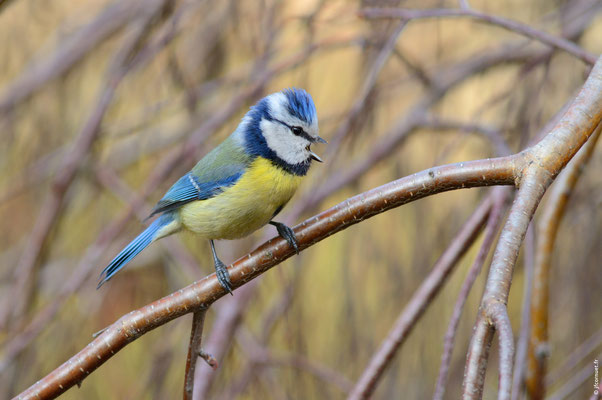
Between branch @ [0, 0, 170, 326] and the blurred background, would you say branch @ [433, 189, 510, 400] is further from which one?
branch @ [0, 0, 170, 326]

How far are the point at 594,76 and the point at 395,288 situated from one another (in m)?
1.88

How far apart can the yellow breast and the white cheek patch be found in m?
0.06

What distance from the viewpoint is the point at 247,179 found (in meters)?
2.25

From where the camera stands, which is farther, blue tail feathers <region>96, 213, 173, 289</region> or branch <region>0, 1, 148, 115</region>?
branch <region>0, 1, 148, 115</region>

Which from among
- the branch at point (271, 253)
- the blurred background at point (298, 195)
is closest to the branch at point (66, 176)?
the blurred background at point (298, 195)

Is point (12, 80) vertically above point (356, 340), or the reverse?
point (12, 80)

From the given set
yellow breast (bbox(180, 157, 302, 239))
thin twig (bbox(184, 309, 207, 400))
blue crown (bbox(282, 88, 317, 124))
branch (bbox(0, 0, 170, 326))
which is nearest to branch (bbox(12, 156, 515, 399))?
thin twig (bbox(184, 309, 207, 400))

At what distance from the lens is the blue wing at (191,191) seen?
234cm

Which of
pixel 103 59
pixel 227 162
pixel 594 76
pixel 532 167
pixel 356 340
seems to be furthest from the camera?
pixel 103 59

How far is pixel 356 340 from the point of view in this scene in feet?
10.1

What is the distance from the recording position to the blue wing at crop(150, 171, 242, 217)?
2336 millimetres

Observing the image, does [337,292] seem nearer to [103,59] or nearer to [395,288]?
[395,288]

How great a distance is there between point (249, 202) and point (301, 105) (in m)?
0.40

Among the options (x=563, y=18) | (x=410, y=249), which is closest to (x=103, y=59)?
(x=410, y=249)
